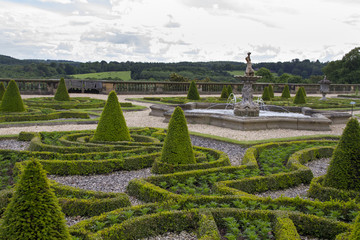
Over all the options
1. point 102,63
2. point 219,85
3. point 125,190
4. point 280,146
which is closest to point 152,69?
point 102,63

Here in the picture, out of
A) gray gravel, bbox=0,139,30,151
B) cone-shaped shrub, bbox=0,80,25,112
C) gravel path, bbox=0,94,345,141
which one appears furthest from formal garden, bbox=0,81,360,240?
cone-shaped shrub, bbox=0,80,25,112

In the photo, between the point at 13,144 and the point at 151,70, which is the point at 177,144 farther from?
the point at 151,70

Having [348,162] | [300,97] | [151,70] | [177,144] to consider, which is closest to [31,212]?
[177,144]

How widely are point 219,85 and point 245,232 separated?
32960 mm

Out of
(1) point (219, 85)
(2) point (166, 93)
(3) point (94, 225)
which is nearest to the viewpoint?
(3) point (94, 225)

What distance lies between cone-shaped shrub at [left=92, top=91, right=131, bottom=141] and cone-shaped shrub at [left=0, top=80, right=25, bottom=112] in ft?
27.4

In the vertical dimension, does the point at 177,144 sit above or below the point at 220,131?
above

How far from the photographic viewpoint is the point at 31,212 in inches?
127

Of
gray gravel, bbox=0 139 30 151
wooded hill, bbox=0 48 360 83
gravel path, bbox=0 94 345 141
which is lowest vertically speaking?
gray gravel, bbox=0 139 30 151

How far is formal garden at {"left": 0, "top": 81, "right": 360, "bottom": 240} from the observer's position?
3.37 metres

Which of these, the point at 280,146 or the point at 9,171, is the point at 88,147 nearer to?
the point at 9,171

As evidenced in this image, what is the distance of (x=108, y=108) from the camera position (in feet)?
33.8

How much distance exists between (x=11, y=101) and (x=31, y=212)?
49.7 ft

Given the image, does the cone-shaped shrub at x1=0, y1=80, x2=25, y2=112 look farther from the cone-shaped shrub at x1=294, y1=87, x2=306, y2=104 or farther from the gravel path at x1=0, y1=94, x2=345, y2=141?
the cone-shaped shrub at x1=294, y1=87, x2=306, y2=104
